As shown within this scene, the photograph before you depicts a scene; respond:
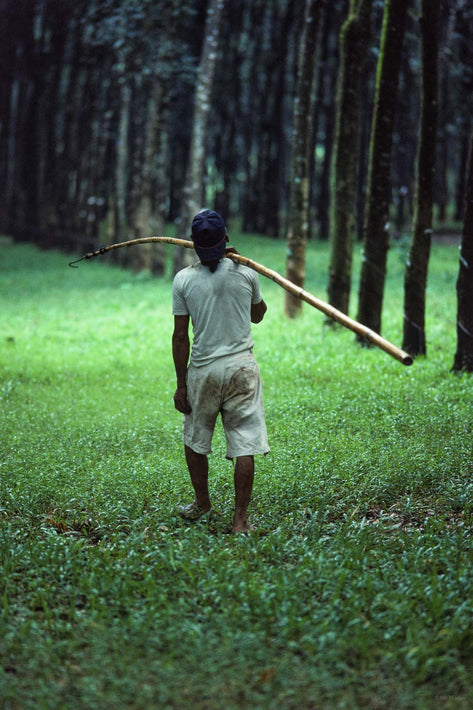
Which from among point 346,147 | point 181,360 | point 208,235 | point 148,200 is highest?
point 346,147

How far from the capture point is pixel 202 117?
2033 cm

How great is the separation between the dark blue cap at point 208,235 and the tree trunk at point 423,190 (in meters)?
6.76

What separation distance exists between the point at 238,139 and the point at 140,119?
1684 cm

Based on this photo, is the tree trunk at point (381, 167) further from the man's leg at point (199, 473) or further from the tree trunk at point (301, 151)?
the man's leg at point (199, 473)

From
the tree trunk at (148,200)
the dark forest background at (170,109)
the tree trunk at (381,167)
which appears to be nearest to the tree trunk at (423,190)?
the tree trunk at (381,167)

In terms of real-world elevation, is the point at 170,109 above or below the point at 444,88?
below

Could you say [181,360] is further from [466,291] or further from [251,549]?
[466,291]

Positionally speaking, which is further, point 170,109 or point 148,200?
point 170,109

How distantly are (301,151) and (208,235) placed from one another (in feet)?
35.7

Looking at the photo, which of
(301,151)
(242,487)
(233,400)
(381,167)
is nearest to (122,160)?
(301,151)

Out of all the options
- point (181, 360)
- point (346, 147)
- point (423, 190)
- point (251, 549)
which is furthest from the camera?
point (346, 147)

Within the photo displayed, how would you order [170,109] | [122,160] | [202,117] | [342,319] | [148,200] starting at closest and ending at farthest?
[342,319], [202,117], [148,200], [122,160], [170,109]

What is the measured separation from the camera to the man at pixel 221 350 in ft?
17.9

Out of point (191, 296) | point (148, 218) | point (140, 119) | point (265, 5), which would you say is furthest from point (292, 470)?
point (265, 5)
